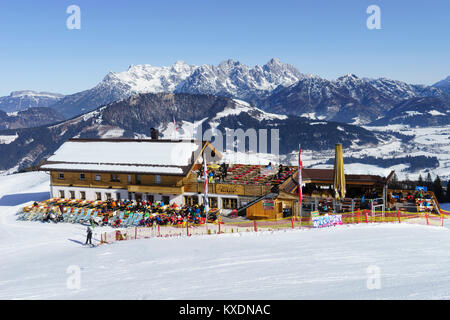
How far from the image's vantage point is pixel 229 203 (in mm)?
33250

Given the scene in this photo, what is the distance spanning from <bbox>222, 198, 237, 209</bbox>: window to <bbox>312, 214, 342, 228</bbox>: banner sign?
1040 centimetres

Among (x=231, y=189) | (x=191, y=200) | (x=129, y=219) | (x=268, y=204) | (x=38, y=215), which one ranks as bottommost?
(x=38, y=215)

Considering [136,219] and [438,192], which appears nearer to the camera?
[136,219]

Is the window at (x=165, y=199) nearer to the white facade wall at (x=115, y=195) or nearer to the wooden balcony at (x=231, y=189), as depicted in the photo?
the white facade wall at (x=115, y=195)

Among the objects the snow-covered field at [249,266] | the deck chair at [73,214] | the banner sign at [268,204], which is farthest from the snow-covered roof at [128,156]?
the snow-covered field at [249,266]

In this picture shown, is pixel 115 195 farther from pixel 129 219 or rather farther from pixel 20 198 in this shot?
pixel 20 198

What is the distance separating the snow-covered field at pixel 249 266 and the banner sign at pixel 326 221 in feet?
3.32

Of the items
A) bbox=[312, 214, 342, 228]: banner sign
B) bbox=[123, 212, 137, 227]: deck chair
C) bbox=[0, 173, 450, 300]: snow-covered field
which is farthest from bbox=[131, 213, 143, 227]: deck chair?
bbox=[312, 214, 342, 228]: banner sign

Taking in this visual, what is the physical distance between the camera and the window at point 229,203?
33.0 metres

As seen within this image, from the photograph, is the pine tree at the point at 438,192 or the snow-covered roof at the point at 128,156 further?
the pine tree at the point at 438,192

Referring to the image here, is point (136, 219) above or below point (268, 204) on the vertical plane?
Result: below

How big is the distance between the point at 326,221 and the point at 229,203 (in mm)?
11261

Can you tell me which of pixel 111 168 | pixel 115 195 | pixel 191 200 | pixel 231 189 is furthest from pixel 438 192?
pixel 111 168
